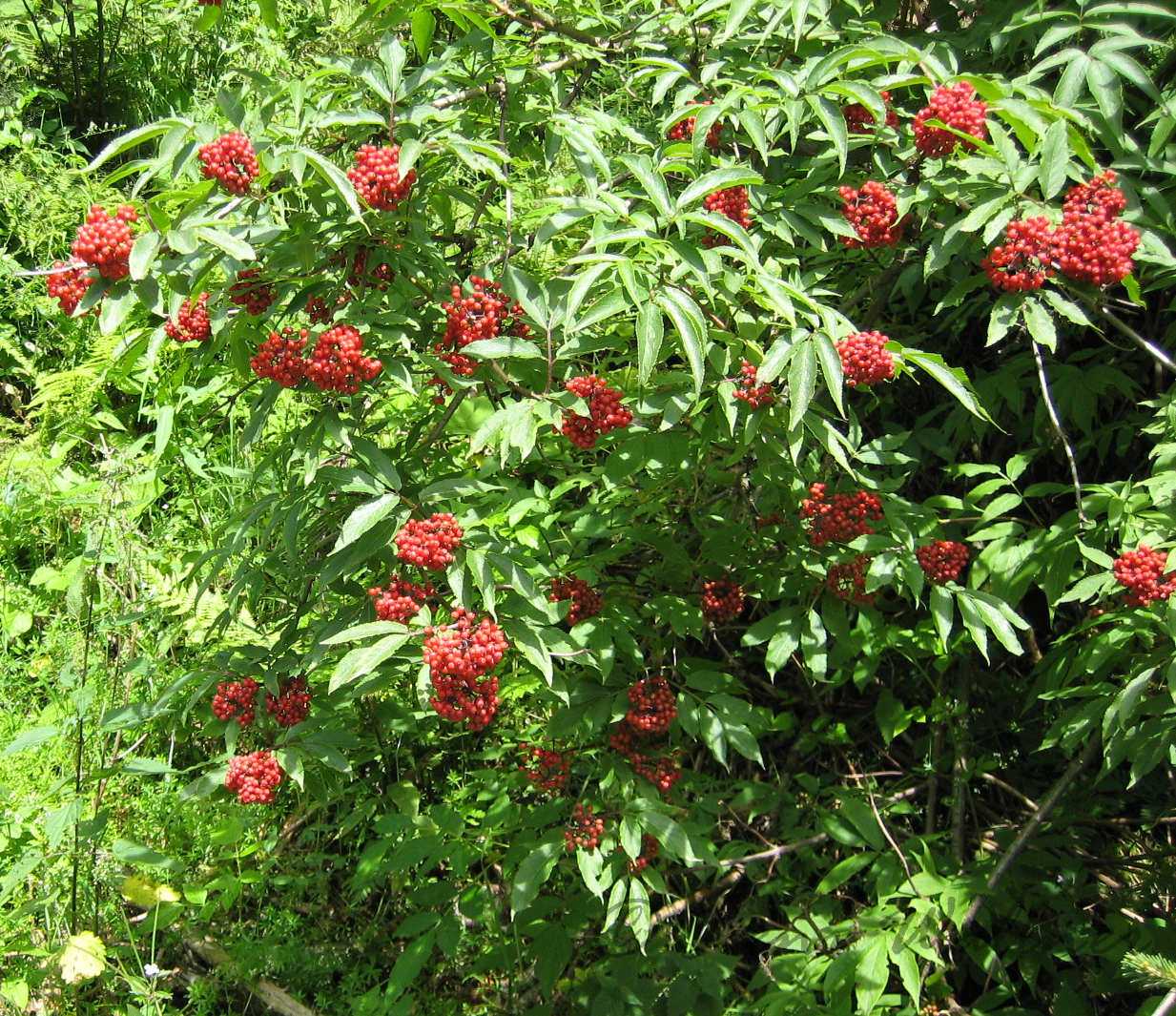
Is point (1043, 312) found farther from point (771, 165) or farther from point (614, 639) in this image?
point (614, 639)

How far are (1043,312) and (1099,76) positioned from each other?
54 cm

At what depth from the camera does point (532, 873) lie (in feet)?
8.13

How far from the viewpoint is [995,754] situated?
10.5 feet

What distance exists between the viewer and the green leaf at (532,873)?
8.00ft

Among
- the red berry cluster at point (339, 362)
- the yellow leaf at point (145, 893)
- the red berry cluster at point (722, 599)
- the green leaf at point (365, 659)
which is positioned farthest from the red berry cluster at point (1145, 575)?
the yellow leaf at point (145, 893)

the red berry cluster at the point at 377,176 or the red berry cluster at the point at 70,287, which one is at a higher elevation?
the red berry cluster at the point at 377,176

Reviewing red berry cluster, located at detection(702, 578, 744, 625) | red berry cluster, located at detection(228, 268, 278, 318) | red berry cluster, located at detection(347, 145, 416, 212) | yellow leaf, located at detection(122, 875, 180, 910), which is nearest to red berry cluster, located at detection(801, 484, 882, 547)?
red berry cluster, located at detection(702, 578, 744, 625)

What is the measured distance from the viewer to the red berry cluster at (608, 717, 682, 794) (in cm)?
256

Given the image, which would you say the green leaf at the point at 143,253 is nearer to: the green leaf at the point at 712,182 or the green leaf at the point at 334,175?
the green leaf at the point at 334,175

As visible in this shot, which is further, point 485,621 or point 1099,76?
point 1099,76

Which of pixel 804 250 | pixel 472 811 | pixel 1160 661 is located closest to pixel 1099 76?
pixel 804 250

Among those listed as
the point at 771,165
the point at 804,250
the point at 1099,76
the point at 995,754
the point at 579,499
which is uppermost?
the point at 1099,76

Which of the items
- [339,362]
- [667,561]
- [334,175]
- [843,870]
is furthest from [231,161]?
[843,870]

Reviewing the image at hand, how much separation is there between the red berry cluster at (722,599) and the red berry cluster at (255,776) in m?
1.05
